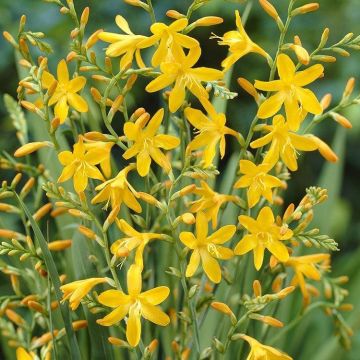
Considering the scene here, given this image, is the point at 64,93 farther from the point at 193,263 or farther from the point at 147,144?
the point at 193,263

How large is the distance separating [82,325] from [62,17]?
1.15 metres

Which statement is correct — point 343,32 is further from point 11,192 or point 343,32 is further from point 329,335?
point 11,192

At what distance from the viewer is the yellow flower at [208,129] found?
84cm

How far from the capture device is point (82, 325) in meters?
0.95

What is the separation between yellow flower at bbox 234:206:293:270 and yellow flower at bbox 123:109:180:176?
10 cm

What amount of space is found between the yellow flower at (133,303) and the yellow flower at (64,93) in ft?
0.61

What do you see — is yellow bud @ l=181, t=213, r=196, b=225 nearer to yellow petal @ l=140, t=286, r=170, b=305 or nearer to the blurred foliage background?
yellow petal @ l=140, t=286, r=170, b=305

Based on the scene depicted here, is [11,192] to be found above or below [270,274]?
above

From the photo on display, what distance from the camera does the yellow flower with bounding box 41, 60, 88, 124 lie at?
0.86 m

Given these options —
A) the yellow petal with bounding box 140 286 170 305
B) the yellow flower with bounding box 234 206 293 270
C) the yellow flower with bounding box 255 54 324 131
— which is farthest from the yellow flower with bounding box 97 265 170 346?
the yellow flower with bounding box 255 54 324 131

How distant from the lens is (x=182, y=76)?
2.64 feet

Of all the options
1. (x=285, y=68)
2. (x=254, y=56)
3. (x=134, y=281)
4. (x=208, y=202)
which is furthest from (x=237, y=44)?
(x=254, y=56)

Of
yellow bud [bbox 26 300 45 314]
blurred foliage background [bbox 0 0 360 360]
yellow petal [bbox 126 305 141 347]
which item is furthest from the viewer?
blurred foliage background [bbox 0 0 360 360]

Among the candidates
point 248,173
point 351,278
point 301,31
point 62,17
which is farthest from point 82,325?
point 301,31
